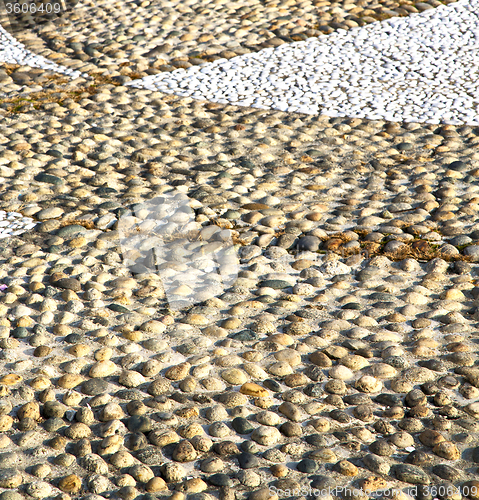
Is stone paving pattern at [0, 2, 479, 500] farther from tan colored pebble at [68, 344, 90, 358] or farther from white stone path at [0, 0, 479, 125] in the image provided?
white stone path at [0, 0, 479, 125]

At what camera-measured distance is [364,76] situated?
6191mm

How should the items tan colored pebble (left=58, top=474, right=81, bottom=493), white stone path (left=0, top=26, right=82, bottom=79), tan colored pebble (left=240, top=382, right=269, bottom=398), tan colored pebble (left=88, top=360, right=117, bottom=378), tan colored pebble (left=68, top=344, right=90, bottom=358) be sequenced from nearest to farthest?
tan colored pebble (left=58, top=474, right=81, bottom=493) < tan colored pebble (left=240, top=382, right=269, bottom=398) < tan colored pebble (left=88, top=360, right=117, bottom=378) < tan colored pebble (left=68, top=344, right=90, bottom=358) < white stone path (left=0, top=26, right=82, bottom=79)


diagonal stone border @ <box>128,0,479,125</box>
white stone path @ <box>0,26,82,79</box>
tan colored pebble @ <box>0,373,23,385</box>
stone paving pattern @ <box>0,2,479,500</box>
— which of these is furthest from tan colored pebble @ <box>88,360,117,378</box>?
white stone path @ <box>0,26,82,79</box>

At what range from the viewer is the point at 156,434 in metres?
2.48

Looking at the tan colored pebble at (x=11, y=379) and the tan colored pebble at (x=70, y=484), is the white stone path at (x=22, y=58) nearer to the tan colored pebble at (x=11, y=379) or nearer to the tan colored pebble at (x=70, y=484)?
the tan colored pebble at (x=11, y=379)

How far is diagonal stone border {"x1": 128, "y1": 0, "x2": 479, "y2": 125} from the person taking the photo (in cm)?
562

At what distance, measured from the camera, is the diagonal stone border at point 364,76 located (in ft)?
18.4

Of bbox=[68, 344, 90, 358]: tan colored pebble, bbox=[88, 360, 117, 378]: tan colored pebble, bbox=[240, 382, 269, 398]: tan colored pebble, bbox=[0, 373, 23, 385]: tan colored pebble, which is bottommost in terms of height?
bbox=[240, 382, 269, 398]: tan colored pebble

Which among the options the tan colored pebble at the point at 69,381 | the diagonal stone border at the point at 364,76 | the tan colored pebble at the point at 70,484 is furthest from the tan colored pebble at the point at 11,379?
the diagonal stone border at the point at 364,76

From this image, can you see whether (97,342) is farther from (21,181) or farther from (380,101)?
(380,101)

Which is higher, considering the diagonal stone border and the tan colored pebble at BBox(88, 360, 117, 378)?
the diagonal stone border

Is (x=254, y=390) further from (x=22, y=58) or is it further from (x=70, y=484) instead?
(x=22, y=58)

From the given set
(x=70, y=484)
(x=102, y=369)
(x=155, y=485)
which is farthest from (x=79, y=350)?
(x=155, y=485)

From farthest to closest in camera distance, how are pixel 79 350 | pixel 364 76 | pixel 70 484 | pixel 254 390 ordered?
pixel 364 76 < pixel 79 350 < pixel 254 390 < pixel 70 484
